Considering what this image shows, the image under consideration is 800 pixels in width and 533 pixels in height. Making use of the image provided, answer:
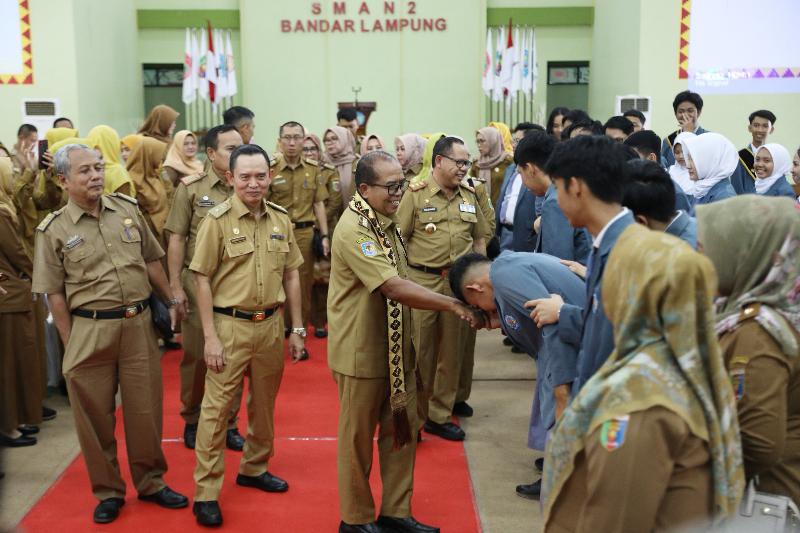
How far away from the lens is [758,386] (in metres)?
1.99

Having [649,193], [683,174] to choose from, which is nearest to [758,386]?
[649,193]

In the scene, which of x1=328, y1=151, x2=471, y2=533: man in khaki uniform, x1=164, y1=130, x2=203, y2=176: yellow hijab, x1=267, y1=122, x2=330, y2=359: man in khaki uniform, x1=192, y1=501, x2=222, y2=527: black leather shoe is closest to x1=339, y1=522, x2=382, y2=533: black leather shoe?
x1=328, y1=151, x2=471, y2=533: man in khaki uniform

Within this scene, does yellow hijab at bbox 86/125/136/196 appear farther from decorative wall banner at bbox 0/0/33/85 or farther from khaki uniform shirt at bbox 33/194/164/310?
decorative wall banner at bbox 0/0/33/85

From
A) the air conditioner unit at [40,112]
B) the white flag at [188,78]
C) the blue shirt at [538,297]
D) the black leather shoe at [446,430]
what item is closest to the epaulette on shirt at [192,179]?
the black leather shoe at [446,430]

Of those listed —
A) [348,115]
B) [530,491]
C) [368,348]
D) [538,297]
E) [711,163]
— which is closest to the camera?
[538,297]

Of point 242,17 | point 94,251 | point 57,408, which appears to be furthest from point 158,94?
point 94,251

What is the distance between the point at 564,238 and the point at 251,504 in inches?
75.3

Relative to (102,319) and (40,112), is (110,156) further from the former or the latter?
(40,112)

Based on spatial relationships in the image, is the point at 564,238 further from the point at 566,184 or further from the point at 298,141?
the point at 298,141

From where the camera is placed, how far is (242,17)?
37.6 ft

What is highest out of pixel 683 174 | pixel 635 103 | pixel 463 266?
pixel 635 103

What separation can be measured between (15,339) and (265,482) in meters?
1.80

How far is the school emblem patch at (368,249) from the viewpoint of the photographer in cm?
314

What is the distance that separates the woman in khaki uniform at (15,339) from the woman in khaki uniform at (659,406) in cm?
378
